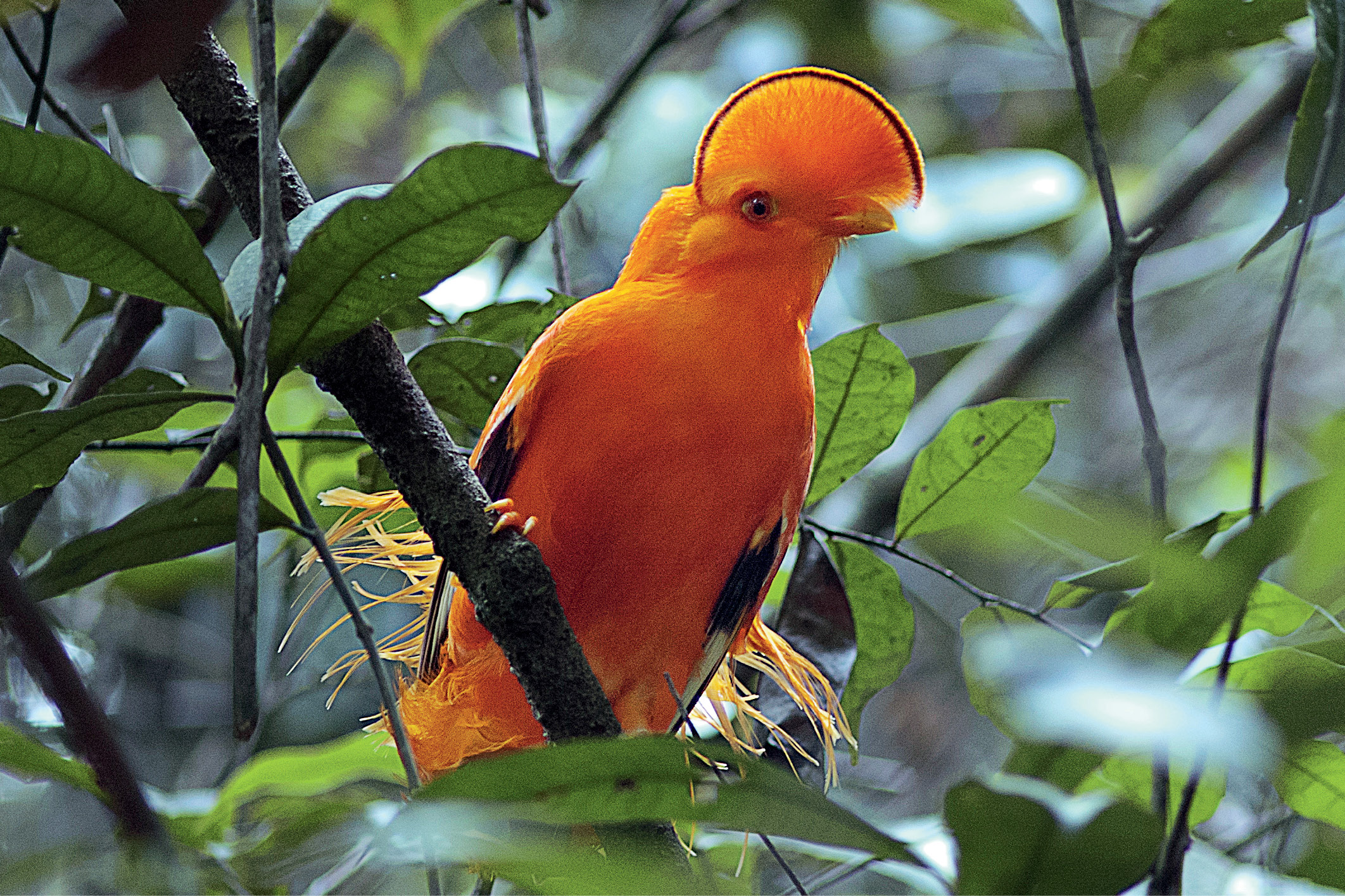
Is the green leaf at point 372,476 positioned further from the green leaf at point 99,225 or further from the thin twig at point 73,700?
the thin twig at point 73,700

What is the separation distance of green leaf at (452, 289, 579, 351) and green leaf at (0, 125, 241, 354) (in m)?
0.50

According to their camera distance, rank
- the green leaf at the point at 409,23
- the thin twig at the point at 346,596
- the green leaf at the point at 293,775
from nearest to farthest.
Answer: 1. the thin twig at the point at 346,596
2. the green leaf at the point at 293,775
3. the green leaf at the point at 409,23

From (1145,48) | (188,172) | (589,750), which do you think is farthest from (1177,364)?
(589,750)

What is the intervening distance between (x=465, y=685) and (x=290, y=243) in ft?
2.21

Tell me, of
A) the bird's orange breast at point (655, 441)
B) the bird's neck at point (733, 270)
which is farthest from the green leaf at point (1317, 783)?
the bird's neck at point (733, 270)

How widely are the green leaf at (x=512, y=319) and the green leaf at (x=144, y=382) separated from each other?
307 mm

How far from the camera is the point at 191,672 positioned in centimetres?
256

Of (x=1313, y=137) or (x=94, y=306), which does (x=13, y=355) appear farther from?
(x=1313, y=137)

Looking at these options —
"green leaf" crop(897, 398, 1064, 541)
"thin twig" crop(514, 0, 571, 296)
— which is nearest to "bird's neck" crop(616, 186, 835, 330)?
"thin twig" crop(514, 0, 571, 296)

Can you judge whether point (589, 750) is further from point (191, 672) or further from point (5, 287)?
point (191, 672)

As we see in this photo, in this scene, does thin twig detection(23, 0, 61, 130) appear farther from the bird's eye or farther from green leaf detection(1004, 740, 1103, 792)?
green leaf detection(1004, 740, 1103, 792)

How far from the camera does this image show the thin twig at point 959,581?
1155 mm

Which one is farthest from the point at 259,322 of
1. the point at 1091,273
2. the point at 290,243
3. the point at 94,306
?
the point at 1091,273

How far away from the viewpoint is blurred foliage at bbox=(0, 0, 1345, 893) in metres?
0.53
